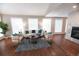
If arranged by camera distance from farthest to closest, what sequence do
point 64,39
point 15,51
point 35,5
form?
point 64,39 → point 15,51 → point 35,5

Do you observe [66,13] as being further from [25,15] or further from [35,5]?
[25,15]

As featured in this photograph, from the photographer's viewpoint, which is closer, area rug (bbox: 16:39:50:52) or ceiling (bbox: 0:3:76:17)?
ceiling (bbox: 0:3:76:17)

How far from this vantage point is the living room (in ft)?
5.42

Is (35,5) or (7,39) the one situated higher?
(35,5)

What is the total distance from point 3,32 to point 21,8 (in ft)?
2.21

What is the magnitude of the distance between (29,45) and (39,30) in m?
0.41

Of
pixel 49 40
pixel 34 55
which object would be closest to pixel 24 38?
pixel 34 55

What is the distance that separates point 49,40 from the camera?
1.76 metres

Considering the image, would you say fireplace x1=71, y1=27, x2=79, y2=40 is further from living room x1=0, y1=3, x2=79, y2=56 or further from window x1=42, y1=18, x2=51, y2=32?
window x1=42, y1=18, x2=51, y2=32

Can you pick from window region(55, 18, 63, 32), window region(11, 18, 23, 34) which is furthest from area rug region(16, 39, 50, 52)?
window region(55, 18, 63, 32)

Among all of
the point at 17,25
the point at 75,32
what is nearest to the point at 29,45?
the point at 17,25

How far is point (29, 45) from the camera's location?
5.65 ft

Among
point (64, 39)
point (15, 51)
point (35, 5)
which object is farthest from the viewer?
point (64, 39)

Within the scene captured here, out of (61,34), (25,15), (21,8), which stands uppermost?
(21,8)
